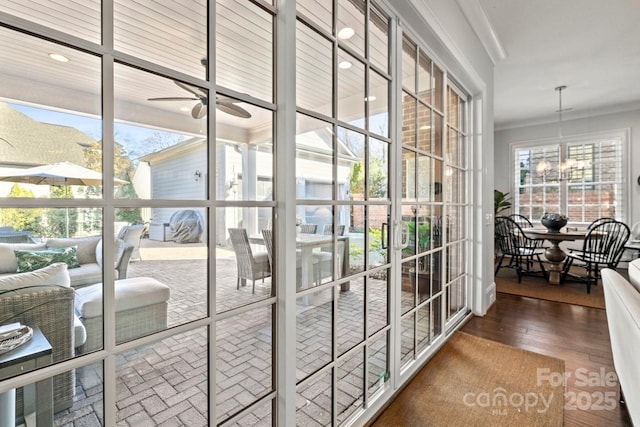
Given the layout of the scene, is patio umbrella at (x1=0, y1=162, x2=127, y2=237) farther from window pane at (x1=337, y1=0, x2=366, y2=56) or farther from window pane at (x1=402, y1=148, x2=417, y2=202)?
window pane at (x1=402, y1=148, x2=417, y2=202)

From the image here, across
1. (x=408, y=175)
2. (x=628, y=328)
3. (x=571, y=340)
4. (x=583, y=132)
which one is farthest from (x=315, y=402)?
(x=583, y=132)

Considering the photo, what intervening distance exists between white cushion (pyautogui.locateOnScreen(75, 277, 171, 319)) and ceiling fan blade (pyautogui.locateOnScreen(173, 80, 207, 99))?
57 centimetres

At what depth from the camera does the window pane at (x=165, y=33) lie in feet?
2.64

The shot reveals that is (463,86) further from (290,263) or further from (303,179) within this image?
(290,263)

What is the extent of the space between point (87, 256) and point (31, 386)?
1.01 feet

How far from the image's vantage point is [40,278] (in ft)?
2.27

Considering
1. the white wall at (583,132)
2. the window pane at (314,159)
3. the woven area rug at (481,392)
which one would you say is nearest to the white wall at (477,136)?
the woven area rug at (481,392)

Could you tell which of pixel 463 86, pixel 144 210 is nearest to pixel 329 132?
pixel 144 210

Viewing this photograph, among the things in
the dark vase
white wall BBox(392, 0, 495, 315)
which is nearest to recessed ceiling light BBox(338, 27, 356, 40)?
white wall BBox(392, 0, 495, 315)

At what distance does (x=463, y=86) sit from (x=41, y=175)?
3161 mm

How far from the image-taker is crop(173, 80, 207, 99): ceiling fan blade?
0.91 meters

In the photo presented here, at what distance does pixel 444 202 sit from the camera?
2.50m

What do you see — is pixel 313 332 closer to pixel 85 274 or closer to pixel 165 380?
pixel 165 380

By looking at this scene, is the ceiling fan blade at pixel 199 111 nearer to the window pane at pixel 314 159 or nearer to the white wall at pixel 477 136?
the window pane at pixel 314 159
